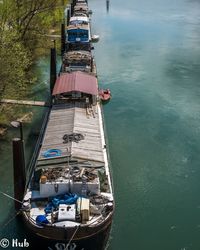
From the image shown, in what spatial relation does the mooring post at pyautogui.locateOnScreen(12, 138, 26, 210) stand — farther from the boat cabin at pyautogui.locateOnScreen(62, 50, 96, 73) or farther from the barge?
the boat cabin at pyautogui.locateOnScreen(62, 50, 96, 73)

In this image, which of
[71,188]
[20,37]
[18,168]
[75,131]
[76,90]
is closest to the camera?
[71,188]

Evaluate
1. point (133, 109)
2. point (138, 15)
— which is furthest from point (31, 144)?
point (138, 15)

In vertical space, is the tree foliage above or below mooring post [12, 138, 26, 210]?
above

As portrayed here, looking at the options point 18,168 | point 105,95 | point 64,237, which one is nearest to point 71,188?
point 64,237

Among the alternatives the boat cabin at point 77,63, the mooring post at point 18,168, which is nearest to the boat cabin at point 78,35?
the boat cabin at point 77,63

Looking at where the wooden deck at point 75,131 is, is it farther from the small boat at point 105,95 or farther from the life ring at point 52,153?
the small boat at point 105,95

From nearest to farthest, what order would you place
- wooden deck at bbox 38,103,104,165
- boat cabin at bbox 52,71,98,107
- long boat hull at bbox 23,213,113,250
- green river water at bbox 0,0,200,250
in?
1. long boat hull at bbox 23,213,113,250
2. wooden deck at bbox 38,103,104,165
3. green river water at bbox 0,0,200,250
4. boat cabin at bbox 52,71,98,107

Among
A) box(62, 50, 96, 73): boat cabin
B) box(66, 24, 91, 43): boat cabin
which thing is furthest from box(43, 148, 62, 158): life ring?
box(66, 24, 91, 43): boat cabin

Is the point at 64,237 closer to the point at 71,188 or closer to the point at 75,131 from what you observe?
the point at 71,188
